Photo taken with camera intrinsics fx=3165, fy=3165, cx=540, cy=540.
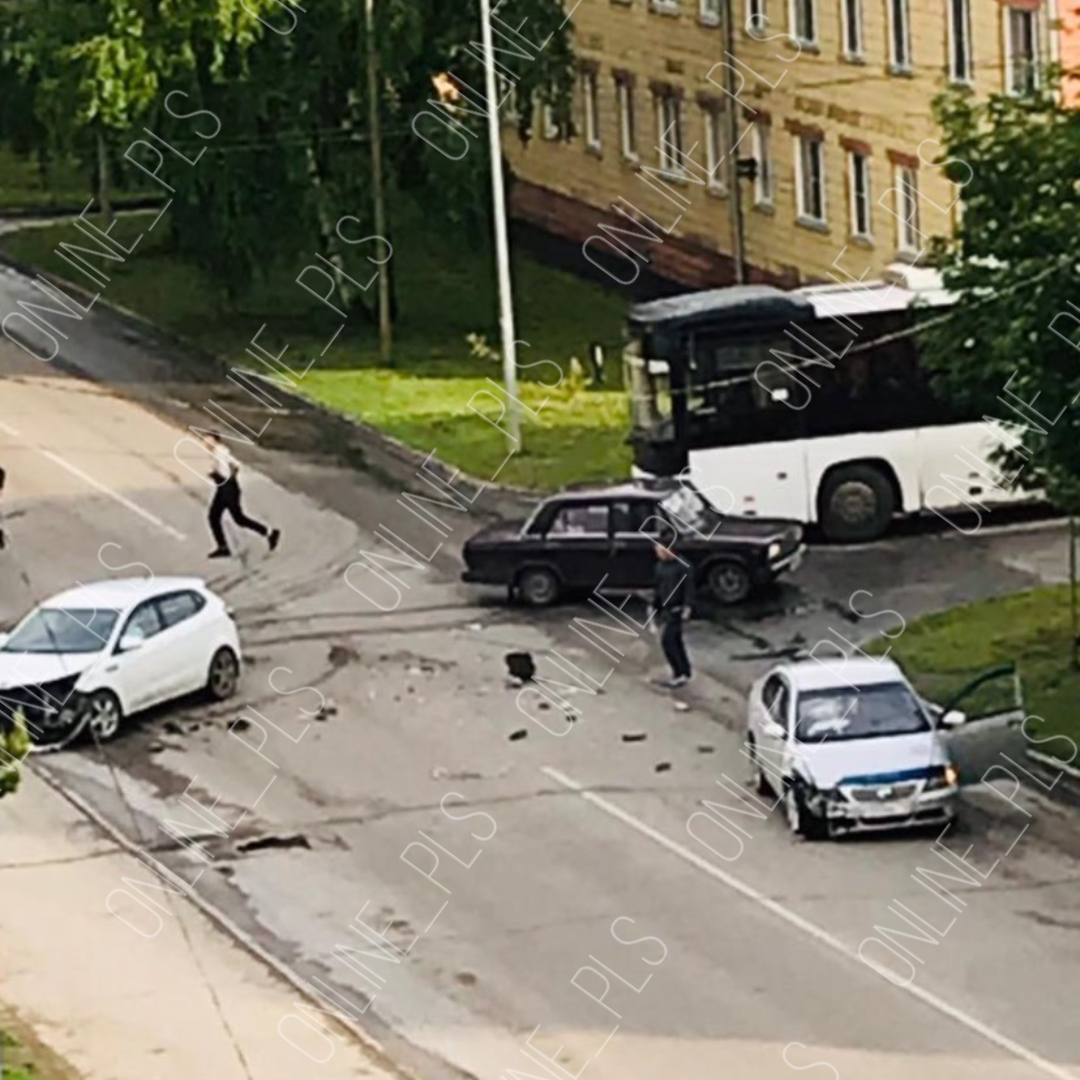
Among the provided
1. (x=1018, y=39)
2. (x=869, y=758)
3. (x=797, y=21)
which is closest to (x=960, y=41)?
(x=1018, y=39)

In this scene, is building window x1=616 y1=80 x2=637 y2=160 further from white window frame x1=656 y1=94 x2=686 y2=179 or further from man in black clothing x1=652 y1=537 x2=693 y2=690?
man in black clothing x1=652 y1=537 x2=693 y2=690

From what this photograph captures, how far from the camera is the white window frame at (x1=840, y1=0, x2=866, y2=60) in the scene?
46.5m

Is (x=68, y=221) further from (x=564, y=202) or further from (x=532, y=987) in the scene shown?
(x=532, y=987)

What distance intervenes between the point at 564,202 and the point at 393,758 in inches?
1191

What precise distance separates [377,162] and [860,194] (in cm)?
727

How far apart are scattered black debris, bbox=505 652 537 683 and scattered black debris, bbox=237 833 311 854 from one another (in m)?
5.08

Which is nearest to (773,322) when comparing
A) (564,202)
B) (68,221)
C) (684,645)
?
(684,645)

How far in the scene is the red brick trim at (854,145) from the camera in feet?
152

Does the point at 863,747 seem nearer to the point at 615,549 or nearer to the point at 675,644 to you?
the point at 675,644

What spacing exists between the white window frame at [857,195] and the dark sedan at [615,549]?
44.9ft

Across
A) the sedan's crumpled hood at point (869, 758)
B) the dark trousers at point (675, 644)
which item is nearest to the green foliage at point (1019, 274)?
the sedan's crumpled hood at point (869, 758)

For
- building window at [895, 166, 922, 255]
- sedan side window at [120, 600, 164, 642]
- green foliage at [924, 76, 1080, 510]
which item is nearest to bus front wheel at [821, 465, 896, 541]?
green foliage at [924, 76, 1080, 510]

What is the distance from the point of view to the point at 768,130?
4950 cm

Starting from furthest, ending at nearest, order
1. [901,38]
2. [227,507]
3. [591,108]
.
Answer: [591,108], [901,38], [227,507]
